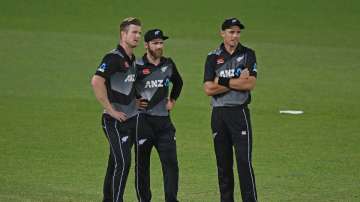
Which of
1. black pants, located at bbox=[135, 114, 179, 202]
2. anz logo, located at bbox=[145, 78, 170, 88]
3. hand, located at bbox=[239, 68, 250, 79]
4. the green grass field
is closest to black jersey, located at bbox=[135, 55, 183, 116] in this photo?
anz logo, located at bbox=[145, 78, 170, 88]

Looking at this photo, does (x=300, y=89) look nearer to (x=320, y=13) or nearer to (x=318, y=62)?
(x=318, y=62)

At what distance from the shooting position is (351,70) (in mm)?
25188

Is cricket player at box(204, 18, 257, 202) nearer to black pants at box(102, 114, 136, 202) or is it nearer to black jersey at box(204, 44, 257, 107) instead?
black jersey at box(204, 44, 257, 107)

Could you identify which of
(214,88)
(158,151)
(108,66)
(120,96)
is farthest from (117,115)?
(214,88)

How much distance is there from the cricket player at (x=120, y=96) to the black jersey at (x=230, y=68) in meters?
1.01

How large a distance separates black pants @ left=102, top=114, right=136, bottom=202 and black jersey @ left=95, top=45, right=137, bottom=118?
0.49ft

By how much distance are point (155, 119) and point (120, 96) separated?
70 centimetres

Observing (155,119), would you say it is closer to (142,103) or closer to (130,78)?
(142,103)

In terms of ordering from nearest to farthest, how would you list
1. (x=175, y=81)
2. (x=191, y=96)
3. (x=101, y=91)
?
(x=101, y=91), (x=175, y=81), (x=191, y=96)

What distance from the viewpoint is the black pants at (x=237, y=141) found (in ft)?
38.1

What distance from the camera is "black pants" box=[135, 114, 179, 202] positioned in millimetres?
11648

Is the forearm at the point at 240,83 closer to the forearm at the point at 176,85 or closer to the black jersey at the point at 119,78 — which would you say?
the forearm at the point at 176,85

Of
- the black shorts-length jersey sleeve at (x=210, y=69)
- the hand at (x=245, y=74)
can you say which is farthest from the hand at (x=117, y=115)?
the hand at (x=245, y=74)

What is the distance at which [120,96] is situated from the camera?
11234 mm
